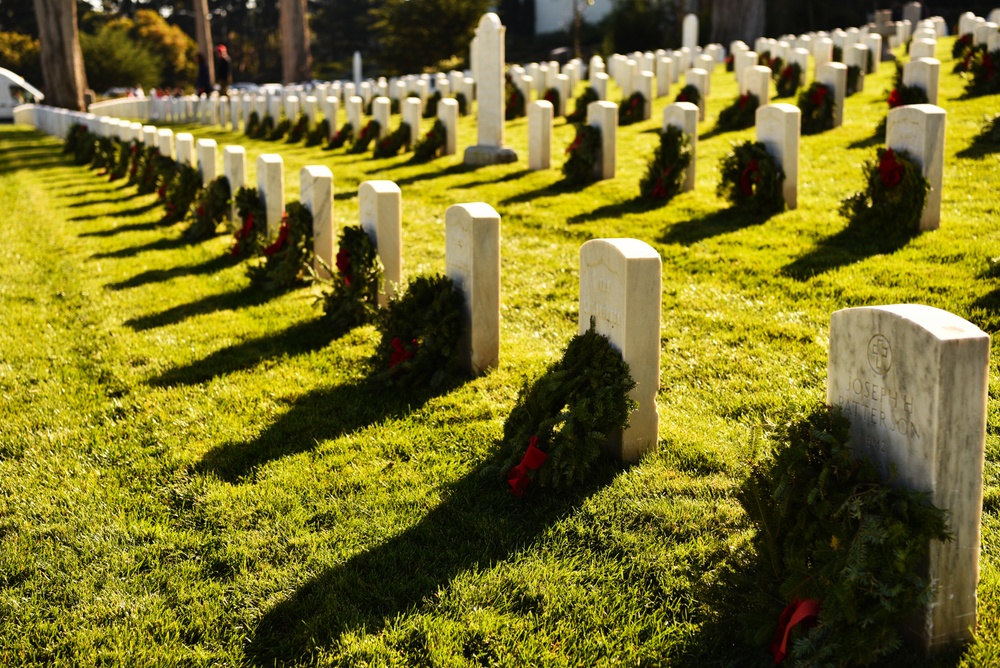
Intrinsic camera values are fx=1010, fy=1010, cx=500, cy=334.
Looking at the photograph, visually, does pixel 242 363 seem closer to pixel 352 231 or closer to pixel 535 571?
pixel 352 231

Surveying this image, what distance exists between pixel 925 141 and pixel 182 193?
8415 millimetres

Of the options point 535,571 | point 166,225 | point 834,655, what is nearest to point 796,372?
point 535,571

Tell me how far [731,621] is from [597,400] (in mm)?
1328

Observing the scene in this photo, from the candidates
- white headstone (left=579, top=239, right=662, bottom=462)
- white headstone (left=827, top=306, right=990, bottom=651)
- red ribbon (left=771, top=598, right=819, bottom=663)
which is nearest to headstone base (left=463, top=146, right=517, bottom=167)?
white headstone (left=579, top=239, right=662, bottom=462)

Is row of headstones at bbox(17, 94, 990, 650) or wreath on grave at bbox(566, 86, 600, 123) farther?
wreath on grave at bbox(566, 86, 600, 123)

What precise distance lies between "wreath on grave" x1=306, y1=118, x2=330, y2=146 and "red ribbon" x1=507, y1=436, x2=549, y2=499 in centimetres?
1579

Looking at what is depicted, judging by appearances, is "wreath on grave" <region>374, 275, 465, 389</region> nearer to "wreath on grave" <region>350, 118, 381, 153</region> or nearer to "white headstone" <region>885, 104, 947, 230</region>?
"white headstone" <region>885, 104, 947, 230</region>

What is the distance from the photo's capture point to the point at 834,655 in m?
3.17

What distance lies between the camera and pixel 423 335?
615 centimetres

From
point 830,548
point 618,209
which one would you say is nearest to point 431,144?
point 618,209

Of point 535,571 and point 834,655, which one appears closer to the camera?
point 834,655

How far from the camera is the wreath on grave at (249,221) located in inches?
394

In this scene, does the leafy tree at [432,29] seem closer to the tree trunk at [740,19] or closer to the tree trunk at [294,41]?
the tree trunk at [294,41]

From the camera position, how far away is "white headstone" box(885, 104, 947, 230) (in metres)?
8.26
